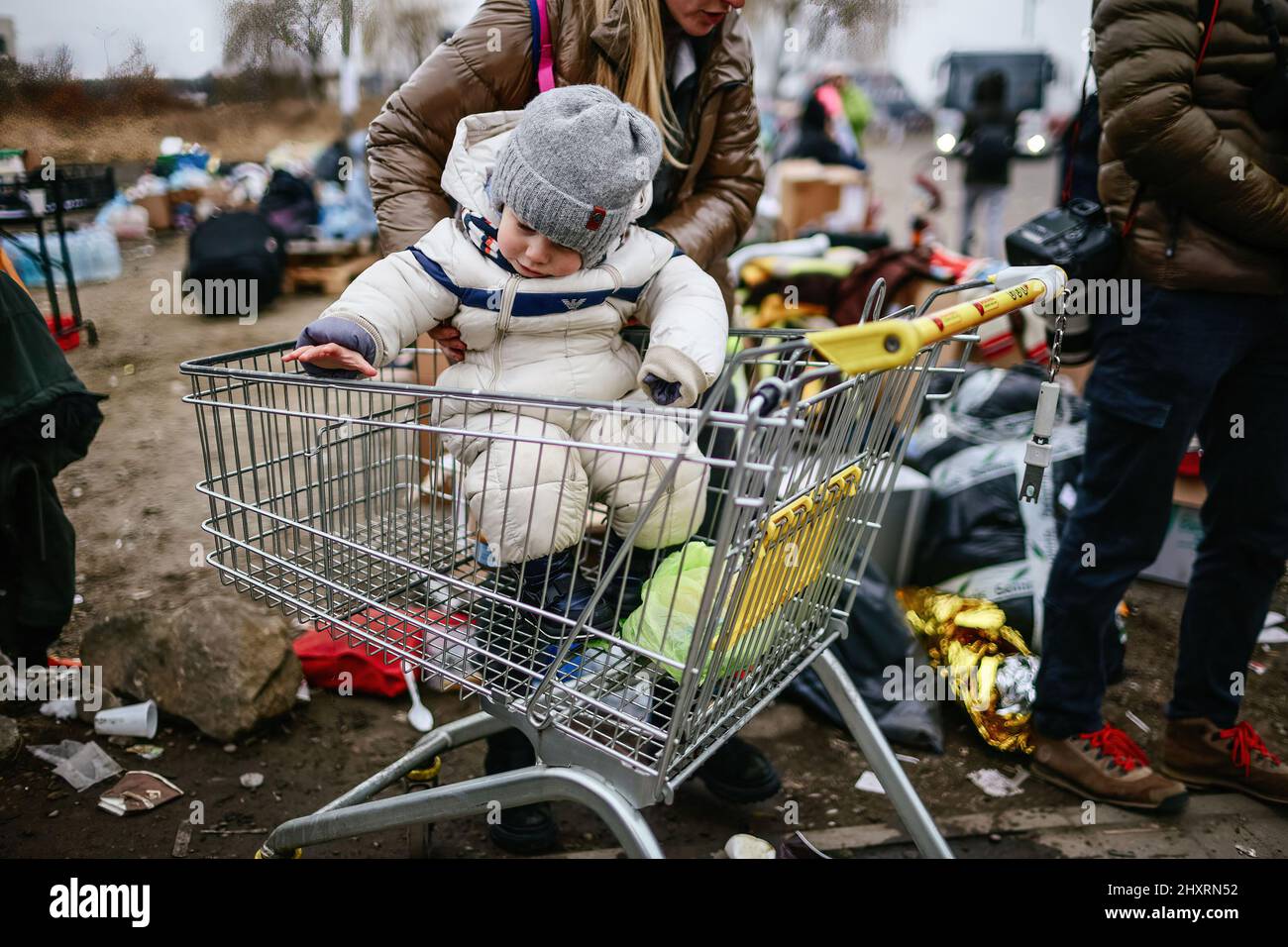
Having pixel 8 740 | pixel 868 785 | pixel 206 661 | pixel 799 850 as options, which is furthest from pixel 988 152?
pixel 8 740

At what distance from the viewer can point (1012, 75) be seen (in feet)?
31.6

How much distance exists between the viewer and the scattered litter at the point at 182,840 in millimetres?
2234

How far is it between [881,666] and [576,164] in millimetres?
1938

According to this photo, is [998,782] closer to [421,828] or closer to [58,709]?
[421,828]

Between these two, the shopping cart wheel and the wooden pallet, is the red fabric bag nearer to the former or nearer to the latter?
the shopping cart wheel

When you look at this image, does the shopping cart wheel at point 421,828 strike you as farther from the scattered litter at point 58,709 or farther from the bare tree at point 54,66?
the bare tree at point 54,66

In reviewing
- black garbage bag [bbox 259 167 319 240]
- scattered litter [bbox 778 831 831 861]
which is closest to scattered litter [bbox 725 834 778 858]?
scattered litter [bbox 778 831 831 861]

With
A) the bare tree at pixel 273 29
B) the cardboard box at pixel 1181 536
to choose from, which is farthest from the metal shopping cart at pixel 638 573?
the cardboard box at pixel 1181 536

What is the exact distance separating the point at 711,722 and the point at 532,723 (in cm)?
31

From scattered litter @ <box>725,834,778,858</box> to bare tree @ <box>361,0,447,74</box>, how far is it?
107 inches

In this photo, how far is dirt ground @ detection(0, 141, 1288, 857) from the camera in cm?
236

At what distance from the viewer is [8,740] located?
246 cm
